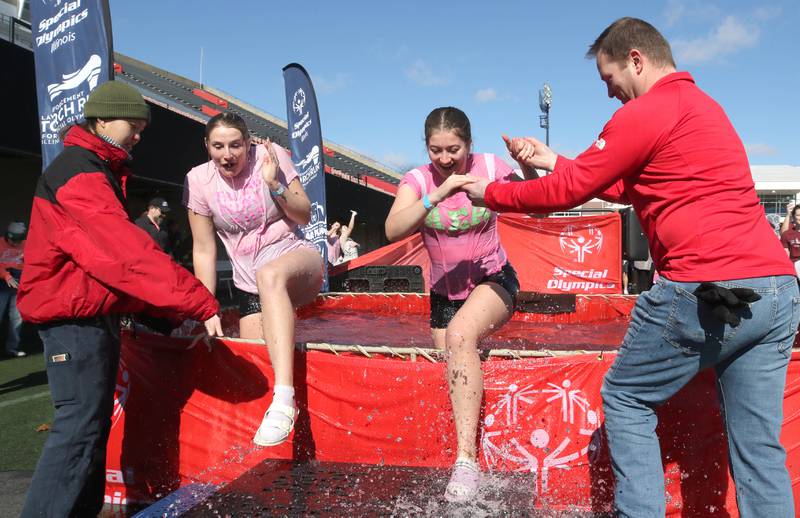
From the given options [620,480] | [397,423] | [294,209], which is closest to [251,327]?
[294,209]

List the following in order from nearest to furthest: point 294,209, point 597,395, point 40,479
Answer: point 40,479 < point 597,395 < point 294,209

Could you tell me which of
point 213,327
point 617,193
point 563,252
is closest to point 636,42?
point 617,193

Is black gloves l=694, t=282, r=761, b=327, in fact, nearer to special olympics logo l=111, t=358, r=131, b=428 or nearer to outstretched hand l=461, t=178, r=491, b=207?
outstretched hand l=461, t=178, r=491, b=207

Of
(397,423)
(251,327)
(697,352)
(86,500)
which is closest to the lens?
(697,352)

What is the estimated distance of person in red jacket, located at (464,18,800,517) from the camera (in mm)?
1922

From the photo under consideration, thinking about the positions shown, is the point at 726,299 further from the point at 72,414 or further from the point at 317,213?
the point at 317,213

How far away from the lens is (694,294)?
74.6 inches

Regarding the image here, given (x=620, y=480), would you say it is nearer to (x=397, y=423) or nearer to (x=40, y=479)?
(x=397, y=423)

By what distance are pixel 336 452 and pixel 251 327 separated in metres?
0.91

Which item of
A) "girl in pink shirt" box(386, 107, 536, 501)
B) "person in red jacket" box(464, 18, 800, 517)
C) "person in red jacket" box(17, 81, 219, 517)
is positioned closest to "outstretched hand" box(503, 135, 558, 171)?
"girl in pink shirt" box(386, 107, 536, 501)

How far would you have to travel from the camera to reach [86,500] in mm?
2477

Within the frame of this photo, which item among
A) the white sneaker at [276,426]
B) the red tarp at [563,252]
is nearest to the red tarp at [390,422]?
the white sneaker at [276,426]

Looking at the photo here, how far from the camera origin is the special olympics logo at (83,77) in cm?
520

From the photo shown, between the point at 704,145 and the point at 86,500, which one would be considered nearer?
the point at 704,145
